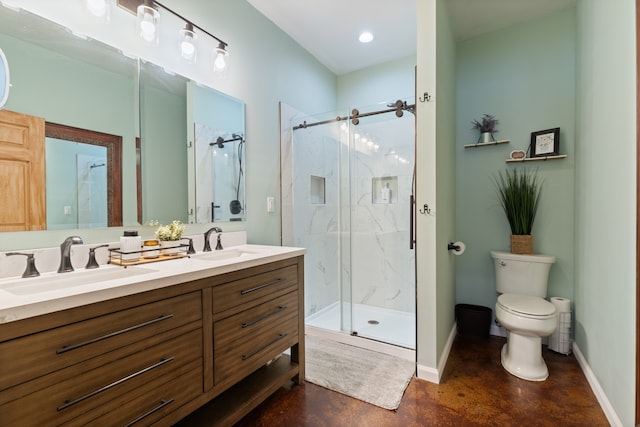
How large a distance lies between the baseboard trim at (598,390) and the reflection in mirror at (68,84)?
105 inches

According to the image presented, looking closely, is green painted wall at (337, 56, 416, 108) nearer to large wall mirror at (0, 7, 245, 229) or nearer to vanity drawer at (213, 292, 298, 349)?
large wall mirror at (0, 7, 245, 229)

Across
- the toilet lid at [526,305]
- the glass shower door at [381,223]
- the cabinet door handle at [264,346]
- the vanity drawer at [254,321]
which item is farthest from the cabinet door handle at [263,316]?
the toilet lid at [526,305]

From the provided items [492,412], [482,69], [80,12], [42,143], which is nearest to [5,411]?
[42,143]

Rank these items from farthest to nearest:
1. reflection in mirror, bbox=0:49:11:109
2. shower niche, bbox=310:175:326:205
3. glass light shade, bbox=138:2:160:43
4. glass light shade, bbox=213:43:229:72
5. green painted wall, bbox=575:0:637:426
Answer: shower niche, bbox=310:175:326:205, glass light shade, bbox=213:43:229:72, glass light shade, bbox=138:2:160:43, green painted wall, bbox=575:0:637:426, reflection in mirror, bbox=0:49:11:109

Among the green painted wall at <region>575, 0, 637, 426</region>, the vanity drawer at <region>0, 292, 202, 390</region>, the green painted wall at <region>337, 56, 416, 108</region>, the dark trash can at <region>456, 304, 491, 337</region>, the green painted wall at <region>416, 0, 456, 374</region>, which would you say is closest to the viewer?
the vanity drawer at <region>0, 292, 202, 390</region>

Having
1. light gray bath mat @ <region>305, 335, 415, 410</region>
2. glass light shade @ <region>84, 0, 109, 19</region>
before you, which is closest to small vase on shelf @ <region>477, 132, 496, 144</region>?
light gray bath mat @ <region>305, 335, 415, 410</region>

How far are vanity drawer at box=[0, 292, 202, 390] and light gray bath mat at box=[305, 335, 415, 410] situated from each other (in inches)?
44.8

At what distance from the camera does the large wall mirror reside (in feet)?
4.22

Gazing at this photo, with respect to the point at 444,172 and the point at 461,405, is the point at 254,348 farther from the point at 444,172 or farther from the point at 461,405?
the point at 444,172

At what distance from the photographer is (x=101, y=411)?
982 mm

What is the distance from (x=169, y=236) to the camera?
1.66m

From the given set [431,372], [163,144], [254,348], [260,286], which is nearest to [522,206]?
[431,372]

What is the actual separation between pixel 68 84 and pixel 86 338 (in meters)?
1.16

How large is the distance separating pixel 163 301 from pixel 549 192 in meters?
2.90
